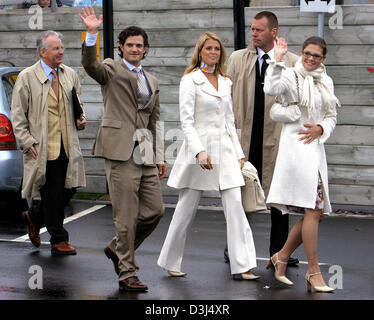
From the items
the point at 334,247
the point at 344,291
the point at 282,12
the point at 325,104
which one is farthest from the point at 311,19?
the point at 344,291

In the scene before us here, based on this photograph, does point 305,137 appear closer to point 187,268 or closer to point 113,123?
point 113,123

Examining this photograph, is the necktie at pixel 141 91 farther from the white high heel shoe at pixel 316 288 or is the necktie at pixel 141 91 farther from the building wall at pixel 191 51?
the building wall at pixel 191 51

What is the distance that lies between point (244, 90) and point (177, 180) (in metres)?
1.23

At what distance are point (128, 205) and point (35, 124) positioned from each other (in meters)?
1.95

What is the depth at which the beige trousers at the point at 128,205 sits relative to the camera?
7562mm

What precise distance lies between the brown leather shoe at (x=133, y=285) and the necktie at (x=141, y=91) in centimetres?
134

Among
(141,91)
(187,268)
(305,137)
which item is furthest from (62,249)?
(305,137)

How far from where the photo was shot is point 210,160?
26.0 feet

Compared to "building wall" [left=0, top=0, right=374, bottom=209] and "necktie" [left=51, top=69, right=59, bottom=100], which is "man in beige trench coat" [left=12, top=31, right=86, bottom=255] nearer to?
"necktie" [left=51, top=69, right=59, bottom=100]

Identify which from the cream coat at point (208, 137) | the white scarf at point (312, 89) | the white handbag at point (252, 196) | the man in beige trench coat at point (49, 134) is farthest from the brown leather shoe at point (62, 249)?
the white scarf at point (312, 89)

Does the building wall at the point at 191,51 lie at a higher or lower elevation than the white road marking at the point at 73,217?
higher

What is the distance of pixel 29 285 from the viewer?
7754 mm

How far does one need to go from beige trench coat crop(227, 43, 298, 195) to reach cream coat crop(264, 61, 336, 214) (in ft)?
2.85

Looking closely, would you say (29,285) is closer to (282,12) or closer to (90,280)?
A: (90,280)
